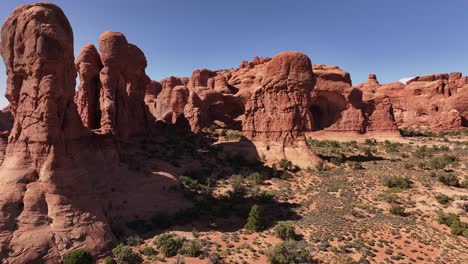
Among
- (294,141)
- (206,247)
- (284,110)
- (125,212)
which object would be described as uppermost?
(284,110)

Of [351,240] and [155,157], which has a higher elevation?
[155,157]

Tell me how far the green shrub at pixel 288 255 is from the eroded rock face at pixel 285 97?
20458mm

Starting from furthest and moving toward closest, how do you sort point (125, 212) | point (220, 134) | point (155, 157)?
point (220, 134) < point (155, 157) < point (125, 212)

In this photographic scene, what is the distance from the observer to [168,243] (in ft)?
62.1

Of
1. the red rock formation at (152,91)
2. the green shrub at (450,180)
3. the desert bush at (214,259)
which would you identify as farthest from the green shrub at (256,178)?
the red rock formation at (152,91)

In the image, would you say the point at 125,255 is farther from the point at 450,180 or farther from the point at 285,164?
the point at 450,180

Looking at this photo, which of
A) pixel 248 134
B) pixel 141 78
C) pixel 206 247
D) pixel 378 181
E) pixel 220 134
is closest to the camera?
pixel 206 247

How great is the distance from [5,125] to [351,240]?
266 feet

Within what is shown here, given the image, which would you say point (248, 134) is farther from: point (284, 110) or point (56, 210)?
point (56, 210)

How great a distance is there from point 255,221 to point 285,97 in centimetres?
2048

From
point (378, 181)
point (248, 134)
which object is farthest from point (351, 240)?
point (248, 134)

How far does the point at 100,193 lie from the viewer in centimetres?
2158

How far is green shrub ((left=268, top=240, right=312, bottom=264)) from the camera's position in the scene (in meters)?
17.5

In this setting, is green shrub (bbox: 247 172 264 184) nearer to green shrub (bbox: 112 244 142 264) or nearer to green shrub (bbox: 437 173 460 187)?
green shrub (bbox: 112 244 142 264)
